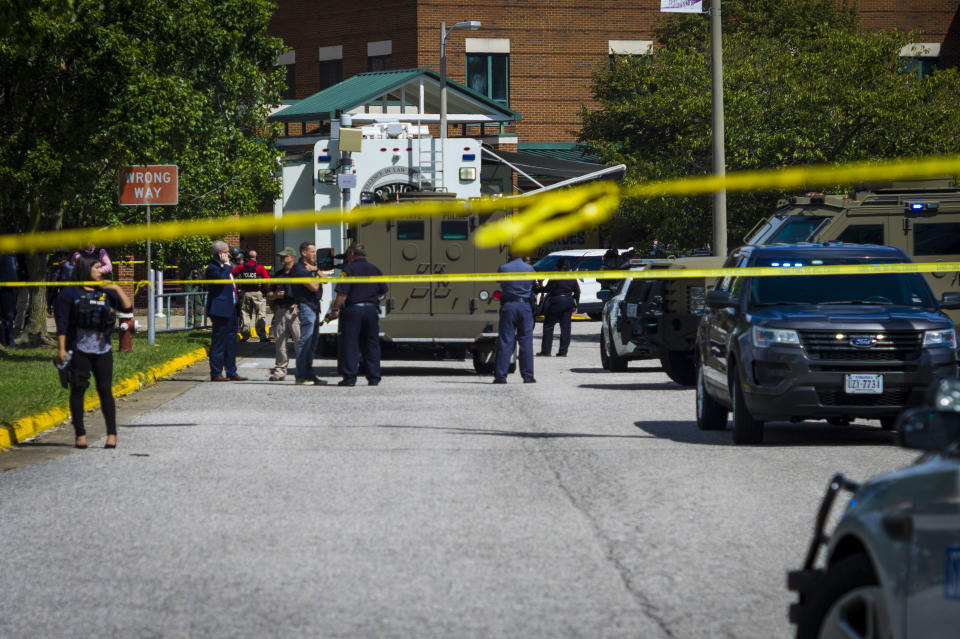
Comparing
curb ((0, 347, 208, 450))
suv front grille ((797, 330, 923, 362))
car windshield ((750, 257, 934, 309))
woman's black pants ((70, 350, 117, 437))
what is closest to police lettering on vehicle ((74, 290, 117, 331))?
woman's black pants ((70, 350, 117, 437))

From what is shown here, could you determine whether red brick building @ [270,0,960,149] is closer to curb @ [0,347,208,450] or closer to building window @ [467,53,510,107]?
building window @ [467,53,510,107]

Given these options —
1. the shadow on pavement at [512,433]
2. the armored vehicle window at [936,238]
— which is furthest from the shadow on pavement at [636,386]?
the shadow on pavement at [512,433]

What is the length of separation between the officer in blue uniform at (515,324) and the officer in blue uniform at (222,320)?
11.9ft

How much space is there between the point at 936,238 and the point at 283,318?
9.03m

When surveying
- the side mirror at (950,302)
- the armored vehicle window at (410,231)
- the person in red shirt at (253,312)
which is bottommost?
the person in red shirt at (253,312)

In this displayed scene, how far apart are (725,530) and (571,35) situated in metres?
48.1

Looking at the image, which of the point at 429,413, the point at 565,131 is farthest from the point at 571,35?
the point at 429,413

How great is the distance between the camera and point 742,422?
1231cm

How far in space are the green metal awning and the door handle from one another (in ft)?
109

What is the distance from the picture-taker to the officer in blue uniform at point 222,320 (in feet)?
65.1

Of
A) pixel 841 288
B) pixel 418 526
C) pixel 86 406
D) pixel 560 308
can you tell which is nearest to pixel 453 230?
pixel 560 308

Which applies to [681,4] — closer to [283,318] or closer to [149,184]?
[283,318]

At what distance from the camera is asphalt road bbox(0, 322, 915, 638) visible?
6.51m

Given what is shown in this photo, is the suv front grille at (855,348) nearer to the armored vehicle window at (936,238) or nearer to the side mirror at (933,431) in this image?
the armored vehicle window at (936,238)
